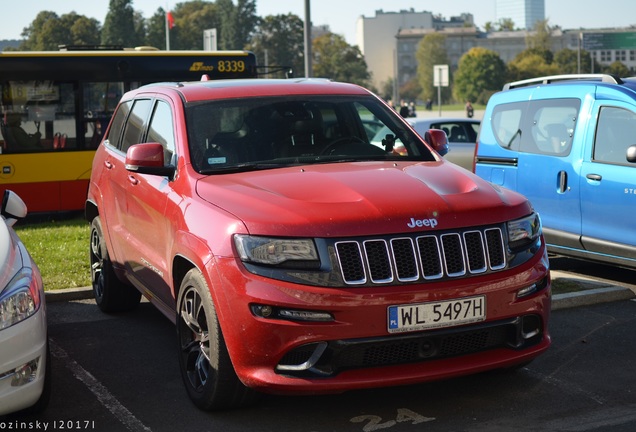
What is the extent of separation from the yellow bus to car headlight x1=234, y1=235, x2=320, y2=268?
11.7 m

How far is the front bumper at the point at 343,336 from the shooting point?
15.7ft

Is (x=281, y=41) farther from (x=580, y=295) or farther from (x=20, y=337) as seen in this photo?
(x=20, y=337)

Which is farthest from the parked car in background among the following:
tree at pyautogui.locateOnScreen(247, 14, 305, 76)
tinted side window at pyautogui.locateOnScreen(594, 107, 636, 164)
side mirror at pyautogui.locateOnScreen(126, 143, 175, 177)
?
tree at pyautogui.locateOnScreen(247, 14, 305, 76)

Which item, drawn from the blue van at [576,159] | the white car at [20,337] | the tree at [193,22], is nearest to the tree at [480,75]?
the tree at [193,22]

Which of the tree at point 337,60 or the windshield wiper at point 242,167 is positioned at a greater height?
the tree at point 337,60

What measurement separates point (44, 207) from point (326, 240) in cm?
1203

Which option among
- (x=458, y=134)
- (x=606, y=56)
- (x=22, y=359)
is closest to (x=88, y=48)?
(x=458, y=134)

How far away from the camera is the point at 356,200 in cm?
511

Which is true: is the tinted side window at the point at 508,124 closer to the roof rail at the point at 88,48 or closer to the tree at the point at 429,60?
the roof rail at the point at 88,48

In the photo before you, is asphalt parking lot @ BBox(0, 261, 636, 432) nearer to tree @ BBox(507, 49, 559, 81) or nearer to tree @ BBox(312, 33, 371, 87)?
tree @ BBox(507, 49, 559, 81)

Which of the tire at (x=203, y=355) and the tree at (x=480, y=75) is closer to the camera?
the tire at (x=203, y=355)

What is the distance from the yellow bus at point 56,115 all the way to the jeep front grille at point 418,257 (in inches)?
469

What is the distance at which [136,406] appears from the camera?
5582 mm

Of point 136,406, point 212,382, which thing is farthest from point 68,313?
point 212,382
